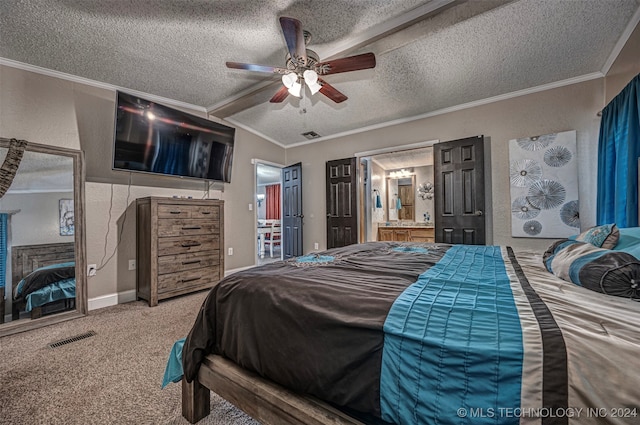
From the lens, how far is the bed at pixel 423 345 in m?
0.63

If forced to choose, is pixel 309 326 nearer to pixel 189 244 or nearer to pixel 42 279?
pixel 189 244

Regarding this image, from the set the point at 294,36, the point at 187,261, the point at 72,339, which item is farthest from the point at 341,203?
the point at 72,339

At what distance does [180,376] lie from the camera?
4.35 ft

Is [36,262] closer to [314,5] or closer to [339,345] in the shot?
[339,345]

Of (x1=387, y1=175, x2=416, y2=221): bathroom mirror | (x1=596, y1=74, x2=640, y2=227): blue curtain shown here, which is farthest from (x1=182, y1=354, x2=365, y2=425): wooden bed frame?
(x1=387, y1=175, x2=416, y2=221): bathroom mirror

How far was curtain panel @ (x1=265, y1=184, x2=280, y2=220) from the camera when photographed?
383 inches

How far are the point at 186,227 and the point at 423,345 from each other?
3.28m

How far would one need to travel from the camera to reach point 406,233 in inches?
225

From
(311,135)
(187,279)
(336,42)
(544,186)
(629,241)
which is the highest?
(336,42)

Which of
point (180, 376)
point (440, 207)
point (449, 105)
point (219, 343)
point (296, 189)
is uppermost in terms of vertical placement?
point (449, 105)

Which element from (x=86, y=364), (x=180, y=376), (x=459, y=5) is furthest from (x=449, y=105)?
(x=86, y=364)

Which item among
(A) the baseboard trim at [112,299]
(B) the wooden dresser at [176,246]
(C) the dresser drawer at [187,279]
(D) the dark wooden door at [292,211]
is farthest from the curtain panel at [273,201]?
(A) the baseboard trim at [112,299]

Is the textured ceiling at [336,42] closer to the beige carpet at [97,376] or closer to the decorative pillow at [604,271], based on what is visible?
the decorative pillow at [604,271]

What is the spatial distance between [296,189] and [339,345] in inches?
184
